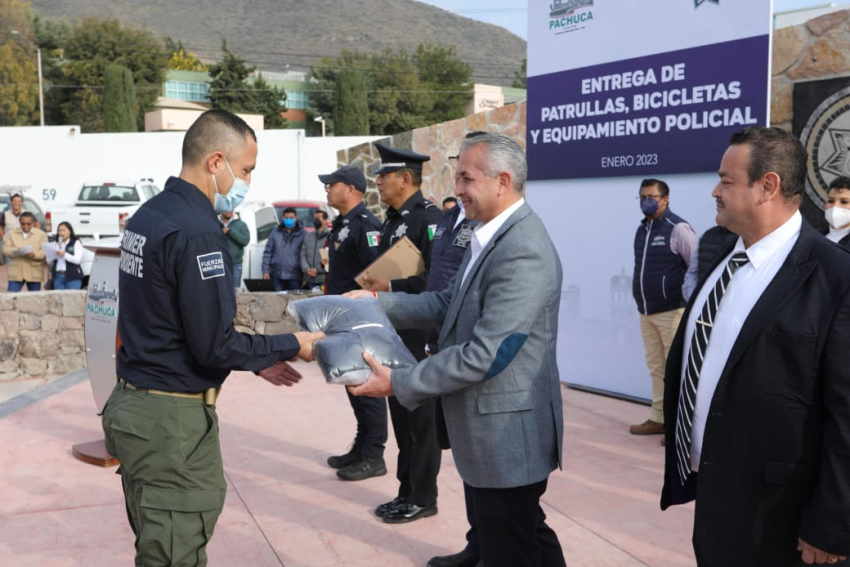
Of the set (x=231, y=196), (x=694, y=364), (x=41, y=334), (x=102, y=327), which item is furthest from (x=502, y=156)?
(x=41, y=334)

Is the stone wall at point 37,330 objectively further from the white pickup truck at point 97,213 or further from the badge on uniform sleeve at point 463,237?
the white pickup truck at point 97,213

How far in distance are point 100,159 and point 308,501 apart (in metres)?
26.2

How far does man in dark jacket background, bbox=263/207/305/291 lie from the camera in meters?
11.9

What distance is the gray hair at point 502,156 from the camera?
9.34 ft

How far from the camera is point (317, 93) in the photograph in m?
67.0

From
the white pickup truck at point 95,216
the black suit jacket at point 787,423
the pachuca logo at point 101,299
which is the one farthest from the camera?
the white pickup truck at point 95,216

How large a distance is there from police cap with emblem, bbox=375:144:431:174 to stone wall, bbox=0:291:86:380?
5111 mm

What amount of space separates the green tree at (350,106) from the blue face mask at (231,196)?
160 feet

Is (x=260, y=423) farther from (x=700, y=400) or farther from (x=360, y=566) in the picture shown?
(x=700, y=400)

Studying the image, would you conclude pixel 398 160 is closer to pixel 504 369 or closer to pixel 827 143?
pixel 504 369

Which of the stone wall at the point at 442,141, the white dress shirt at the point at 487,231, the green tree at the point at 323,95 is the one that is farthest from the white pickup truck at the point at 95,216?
the green tree at the point at 323,95

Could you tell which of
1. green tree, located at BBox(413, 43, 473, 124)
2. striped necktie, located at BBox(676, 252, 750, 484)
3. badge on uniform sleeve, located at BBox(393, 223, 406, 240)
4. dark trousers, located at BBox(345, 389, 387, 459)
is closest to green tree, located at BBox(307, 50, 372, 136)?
green tree, located at BBox(413, 43, 473, 124)

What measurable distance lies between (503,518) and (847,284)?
1350mm

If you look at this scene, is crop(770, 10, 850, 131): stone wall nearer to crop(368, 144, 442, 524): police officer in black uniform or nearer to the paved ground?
the paved ground
